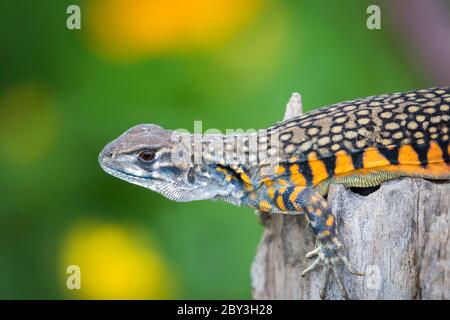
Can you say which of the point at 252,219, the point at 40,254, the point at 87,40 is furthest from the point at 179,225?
the point at 87,40

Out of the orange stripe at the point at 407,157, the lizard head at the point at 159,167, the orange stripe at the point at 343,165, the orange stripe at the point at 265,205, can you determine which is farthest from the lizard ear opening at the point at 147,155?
the orange stripe at the point at 407,157

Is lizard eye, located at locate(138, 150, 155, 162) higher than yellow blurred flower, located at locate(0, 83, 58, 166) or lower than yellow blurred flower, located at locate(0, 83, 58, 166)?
lower

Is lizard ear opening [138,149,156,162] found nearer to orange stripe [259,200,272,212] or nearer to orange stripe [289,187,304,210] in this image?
orange stripe [259,200,272,212]

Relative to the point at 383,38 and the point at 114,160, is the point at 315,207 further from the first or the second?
the point at 383,38

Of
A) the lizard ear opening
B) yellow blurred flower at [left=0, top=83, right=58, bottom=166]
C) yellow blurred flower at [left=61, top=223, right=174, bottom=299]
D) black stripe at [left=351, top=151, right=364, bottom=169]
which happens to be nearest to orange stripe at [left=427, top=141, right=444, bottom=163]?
black stripe at [left=351, top=151, right=364, bottom=169]

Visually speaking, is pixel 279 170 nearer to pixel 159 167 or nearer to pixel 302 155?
pixel 302 155

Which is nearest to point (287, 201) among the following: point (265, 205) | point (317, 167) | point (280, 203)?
point (280, 203)

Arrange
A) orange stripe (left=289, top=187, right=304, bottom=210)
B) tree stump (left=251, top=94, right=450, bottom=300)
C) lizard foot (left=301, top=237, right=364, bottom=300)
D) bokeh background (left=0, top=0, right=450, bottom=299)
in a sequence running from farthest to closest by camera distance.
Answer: bokeh background (left=0, top=0, right=450, bottom=299) → orange stripe (left=289, top=187, right=304, bottom=210) → lizard foot (left=301, top=237, right=364, bottom=300) → tree stump (left=251, top=94, right=450, bottom=300)
